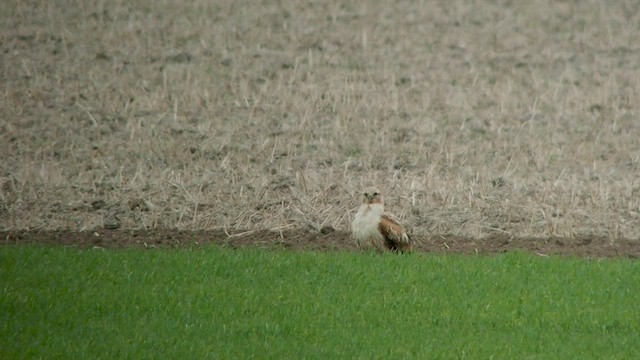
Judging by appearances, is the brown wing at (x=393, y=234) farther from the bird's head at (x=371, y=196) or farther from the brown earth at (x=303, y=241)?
the brown earth at (x=303, y=241)

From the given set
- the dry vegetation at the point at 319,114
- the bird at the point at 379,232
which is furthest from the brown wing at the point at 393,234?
the dry vegetation at the point at 319,114

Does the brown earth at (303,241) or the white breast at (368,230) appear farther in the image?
the brown earth at (303,241)

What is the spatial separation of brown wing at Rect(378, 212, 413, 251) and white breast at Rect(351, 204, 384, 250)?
0.06m

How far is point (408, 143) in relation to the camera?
1867cm

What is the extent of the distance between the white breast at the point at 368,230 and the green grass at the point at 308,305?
32cm

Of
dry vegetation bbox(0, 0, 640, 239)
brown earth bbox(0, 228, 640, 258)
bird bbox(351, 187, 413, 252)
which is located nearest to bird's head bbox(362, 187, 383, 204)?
bird bbox(351, 187, 413, 252)

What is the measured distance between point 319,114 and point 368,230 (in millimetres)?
7651

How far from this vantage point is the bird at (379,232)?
1285cm

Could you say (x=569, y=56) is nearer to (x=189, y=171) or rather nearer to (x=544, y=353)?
(x=189, y=171)

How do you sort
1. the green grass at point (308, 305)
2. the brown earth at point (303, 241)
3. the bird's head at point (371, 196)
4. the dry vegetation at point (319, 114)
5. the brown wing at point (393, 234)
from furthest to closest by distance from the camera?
the dry vegetation at point (319, 114) < the brown earth at point (303, 241) < the bird's head at point (371, 196) < the brown wing at point (393, 234) < the green grass at point (308, 305)

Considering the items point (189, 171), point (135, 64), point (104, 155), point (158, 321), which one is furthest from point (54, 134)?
point (158, 321)

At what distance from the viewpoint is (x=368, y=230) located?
42.3 feet

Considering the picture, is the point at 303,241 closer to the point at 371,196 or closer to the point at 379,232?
the point at 371,196

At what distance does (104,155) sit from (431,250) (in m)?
6.55
